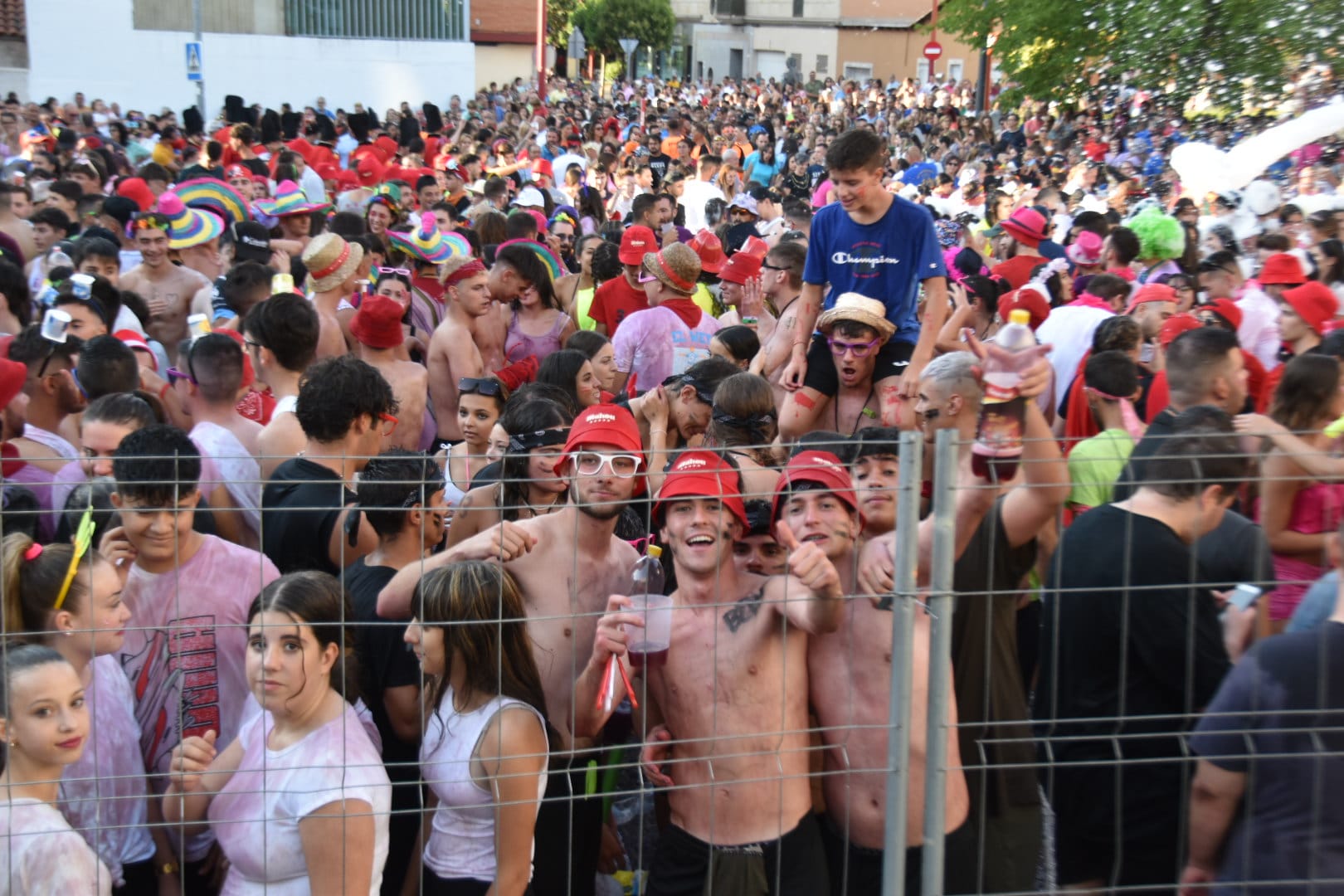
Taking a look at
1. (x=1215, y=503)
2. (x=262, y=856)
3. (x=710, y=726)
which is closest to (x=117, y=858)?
(x=262, y=856)

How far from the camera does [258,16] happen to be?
111ft

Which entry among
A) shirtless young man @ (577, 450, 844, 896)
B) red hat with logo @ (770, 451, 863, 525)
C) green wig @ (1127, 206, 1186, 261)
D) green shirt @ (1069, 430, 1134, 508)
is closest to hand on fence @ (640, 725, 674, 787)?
shirtless young man @ (577, 450, 844, 896)

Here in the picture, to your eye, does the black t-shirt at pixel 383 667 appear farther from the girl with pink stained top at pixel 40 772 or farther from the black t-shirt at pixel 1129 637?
the black t-shirt at pixel 1129 637

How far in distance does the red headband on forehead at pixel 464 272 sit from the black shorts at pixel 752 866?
170 inches

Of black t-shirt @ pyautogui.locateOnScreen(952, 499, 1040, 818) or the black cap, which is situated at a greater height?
the black cap

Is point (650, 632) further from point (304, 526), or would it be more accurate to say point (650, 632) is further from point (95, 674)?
point (304, 526)

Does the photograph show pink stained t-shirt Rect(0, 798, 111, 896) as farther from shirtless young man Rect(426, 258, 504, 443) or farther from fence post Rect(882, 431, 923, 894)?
shirtless young man Rect(426, 258, 504, 443)

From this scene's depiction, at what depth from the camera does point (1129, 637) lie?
3236 millimetres

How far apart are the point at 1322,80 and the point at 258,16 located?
25.8 metres

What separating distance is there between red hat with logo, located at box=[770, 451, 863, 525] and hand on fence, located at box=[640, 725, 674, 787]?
69 centimetres

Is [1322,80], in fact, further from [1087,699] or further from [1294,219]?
[1087,699]

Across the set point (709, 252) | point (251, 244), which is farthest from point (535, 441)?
point (251, 244)

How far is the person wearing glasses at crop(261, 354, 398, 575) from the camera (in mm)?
4270

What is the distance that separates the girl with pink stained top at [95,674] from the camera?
321 cm
